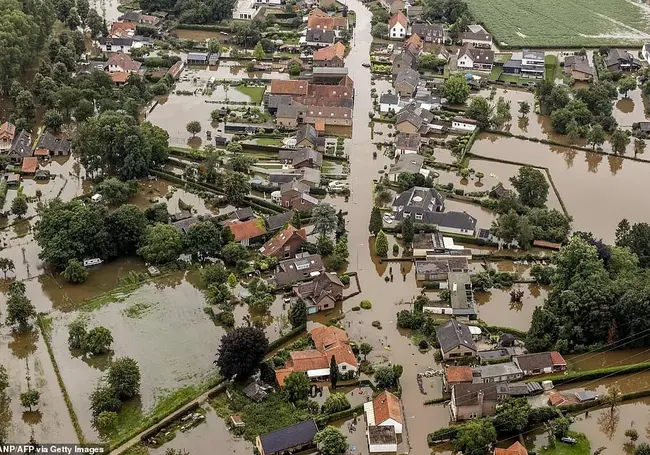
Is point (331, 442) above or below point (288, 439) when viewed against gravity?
above

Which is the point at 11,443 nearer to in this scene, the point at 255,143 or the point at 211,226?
the point at 211,226

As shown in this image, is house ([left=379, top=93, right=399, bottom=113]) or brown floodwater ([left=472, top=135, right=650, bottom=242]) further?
house ([left=379, top=93, right=399, bottom=113])

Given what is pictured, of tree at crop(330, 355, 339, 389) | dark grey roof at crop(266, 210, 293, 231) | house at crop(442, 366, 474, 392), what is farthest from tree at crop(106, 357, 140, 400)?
house at crop(442, 366, 474, 392)

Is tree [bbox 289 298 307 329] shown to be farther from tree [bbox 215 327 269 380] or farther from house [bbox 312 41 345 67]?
house [bbox 312 41 345 67]

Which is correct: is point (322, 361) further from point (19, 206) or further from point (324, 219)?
point (19, 206)

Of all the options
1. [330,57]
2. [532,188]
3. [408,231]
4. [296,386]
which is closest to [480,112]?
[532,188]

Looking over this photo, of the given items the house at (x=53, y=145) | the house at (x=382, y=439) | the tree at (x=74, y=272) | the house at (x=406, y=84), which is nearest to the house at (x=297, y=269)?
the tree at (x=74, y=272)

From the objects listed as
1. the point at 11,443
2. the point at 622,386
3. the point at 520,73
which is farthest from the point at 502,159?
the point at 11,443
